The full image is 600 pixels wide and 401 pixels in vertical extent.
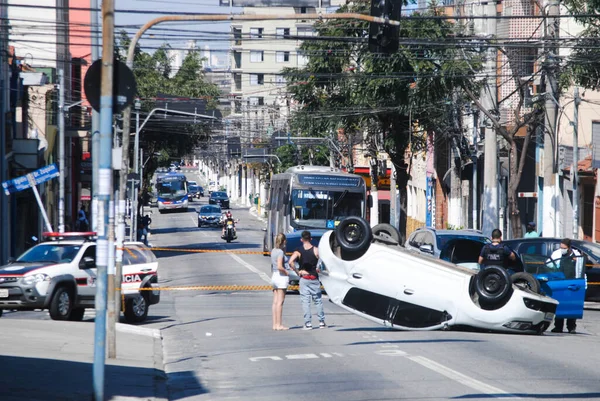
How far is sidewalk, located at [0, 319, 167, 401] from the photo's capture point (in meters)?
11.3

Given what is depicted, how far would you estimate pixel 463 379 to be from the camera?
11.6 meters

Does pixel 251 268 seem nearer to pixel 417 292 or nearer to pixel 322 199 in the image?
pixel 322 199

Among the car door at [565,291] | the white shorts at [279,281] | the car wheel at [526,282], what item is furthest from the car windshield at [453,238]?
the car wheel at [526,282]

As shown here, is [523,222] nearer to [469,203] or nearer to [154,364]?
[469,203]

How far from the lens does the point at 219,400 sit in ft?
35.8

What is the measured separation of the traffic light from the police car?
8168 mm

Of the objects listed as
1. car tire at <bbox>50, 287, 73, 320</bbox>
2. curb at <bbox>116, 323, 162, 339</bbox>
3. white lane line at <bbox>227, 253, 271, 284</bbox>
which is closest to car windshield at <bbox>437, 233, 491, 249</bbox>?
curb at <bbox>116, 323, 162, 339</bbox>

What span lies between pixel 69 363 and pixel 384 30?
23.1 feet

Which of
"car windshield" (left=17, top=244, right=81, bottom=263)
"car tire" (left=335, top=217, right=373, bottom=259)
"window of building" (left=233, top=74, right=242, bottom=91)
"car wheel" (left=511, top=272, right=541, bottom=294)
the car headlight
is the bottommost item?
the car headlight

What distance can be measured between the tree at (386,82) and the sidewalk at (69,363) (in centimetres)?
1517

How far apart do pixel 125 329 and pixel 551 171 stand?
15025 millimetres

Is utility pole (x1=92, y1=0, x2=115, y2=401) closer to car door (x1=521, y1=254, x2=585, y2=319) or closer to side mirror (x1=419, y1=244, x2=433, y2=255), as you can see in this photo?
car door (x1=521, y1=254, x2=585, y2=319)

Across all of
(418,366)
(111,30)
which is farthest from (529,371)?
(111,30)

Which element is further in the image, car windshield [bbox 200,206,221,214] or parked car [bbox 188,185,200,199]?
parked car [bbox 188,185,200,199]
